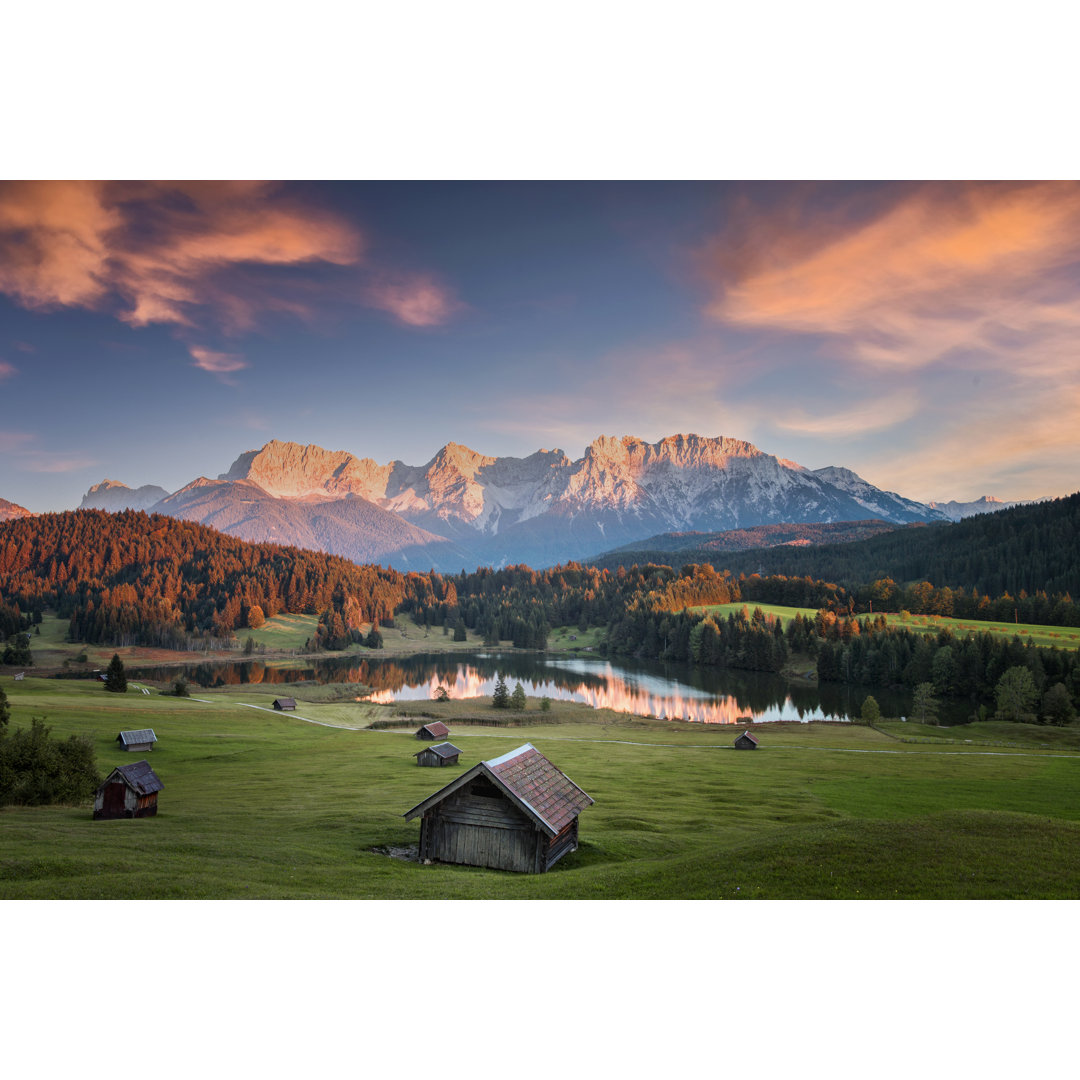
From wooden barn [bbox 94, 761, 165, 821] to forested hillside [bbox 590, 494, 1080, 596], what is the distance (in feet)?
103

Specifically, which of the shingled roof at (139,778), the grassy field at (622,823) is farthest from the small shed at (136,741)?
the shingled roof at (139,778)

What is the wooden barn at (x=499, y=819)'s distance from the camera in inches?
452

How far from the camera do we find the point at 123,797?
51.2ft

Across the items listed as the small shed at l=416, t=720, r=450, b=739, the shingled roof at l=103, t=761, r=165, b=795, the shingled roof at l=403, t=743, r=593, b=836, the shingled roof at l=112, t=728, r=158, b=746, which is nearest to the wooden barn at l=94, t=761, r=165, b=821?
the shingled roof at l=103, t=761, r=165, b=795

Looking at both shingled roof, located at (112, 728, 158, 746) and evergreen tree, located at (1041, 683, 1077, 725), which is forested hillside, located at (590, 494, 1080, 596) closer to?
evergreen tree, located at (1041, 683, 1077, 725)

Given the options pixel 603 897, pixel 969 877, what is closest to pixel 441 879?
pixel 603 897

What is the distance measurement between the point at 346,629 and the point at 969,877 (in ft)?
348

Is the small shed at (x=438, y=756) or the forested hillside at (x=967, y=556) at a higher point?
the forested hillside at (x=967, y=556)

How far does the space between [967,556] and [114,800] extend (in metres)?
92.8

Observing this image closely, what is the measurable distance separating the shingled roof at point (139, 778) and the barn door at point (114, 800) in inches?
9.5

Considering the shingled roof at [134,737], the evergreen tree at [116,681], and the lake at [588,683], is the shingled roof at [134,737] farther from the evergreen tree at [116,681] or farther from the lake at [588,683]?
the lake at [588,683]

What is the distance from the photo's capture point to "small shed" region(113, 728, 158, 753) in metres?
25.3

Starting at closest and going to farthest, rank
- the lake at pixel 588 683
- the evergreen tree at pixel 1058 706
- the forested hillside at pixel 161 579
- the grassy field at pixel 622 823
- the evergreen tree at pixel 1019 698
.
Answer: the grassy field at pixel 622 823 → the evergreen tree at pixel 1058 706 → the evergreen tree at pixel 1019 698 → the lake at pixel 588 683 → the forested hillside at pixel 161 579

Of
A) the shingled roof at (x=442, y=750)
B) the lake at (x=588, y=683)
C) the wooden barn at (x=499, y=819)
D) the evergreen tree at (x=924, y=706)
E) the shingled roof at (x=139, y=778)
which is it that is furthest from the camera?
the lake at (x=588, y=683)
